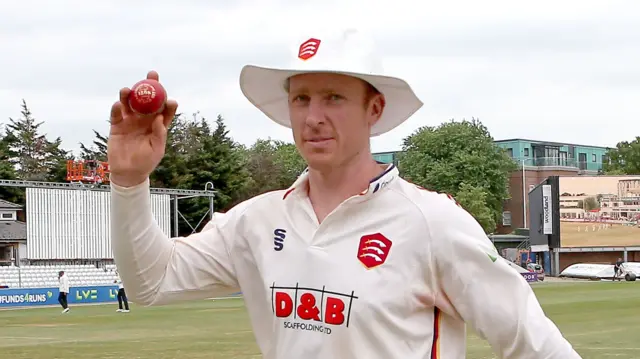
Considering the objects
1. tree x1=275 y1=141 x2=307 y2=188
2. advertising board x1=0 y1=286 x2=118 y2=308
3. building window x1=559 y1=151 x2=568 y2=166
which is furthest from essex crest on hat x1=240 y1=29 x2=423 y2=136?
building window x1=559 y1=151 x2=568 y2=166

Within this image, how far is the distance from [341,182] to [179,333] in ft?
66.9

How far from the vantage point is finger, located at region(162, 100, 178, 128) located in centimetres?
332

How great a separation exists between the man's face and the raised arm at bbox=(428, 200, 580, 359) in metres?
0.38

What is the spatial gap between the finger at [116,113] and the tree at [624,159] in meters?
110

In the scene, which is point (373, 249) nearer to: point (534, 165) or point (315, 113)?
point (315, 113)

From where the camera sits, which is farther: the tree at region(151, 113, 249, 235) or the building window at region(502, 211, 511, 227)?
the building window at region(502, 211, 511, 227)

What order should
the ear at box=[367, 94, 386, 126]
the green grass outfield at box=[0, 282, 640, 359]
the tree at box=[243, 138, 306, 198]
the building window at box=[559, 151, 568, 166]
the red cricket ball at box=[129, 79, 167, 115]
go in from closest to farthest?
1. the red cricket ball at box=[129, 79, 167, 115]
2. the ear at box=[367, 94, 386, 126]
3. the green grass outfield at box=[0, 282, 640, 359]
4. the tree at box=[243, 138, 306, 198]
5. the building window at box=[559, 151, 568, 166]

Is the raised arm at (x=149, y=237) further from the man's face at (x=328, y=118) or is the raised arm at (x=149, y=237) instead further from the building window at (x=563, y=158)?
the building window at (x=563, y=158)

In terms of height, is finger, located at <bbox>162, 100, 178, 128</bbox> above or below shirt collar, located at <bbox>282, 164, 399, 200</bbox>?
above

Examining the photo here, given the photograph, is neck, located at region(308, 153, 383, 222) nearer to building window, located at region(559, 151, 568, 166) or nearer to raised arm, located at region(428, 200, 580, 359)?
raised arm, located at region(428, 200, 580, 359)

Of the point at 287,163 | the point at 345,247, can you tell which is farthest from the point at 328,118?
the point at 287,163

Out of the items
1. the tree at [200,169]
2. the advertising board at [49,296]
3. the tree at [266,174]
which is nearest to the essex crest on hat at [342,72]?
the advertising board at [49,296]

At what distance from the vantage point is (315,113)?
3396 mm

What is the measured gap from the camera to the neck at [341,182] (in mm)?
3514
